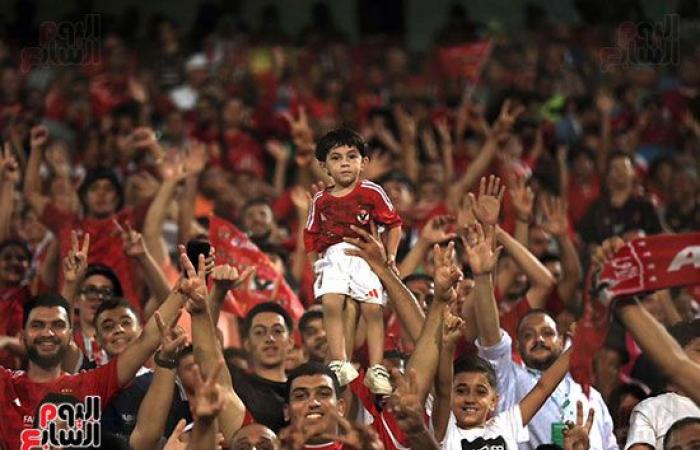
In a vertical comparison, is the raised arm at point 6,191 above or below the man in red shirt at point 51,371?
above

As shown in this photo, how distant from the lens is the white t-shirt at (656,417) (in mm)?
7742

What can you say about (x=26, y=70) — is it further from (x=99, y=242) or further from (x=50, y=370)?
(x=50, y=370)

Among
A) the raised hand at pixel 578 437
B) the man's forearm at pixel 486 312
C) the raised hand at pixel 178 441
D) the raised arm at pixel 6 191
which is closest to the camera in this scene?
the raised hand at pixel 178 441

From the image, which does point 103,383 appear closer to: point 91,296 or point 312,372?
point 312,372

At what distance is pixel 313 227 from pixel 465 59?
8.61 metres

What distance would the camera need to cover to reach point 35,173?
38.2ft

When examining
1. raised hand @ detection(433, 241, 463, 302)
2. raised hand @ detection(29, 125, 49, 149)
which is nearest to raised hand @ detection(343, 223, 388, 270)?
raised hand @ detection(433, 241, 463, 302)

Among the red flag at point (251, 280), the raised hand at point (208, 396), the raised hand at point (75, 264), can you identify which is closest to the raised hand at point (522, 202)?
the red flag at point (251, 280)

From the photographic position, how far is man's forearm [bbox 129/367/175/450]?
7.52 m

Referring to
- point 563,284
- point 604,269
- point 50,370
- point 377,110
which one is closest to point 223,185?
point 377,110

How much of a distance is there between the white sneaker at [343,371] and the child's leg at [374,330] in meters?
0.30

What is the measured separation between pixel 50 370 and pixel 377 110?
25.2ft

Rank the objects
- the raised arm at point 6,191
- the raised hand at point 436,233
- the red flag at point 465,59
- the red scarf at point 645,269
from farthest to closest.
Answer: the red flag at point 465,59 < the raised arm at point 6,191 < the raised hand at point 436,233 < the red scarf at point 645,269

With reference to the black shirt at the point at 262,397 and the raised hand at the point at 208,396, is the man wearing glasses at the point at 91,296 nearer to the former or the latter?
the black shirt at the point at 262,397
